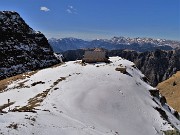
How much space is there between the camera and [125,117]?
190 ft

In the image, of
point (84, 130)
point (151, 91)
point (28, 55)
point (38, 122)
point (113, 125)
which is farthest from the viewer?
point (28, 55)

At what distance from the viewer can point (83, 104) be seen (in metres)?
57.3

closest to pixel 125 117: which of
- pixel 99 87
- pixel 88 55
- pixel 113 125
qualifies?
pixel 113 125

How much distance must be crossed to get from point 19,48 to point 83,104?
11574 cm

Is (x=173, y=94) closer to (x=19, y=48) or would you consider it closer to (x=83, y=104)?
(x=19, y=48)

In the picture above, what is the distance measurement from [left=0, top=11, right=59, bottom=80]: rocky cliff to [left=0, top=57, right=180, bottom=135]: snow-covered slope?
66744mm

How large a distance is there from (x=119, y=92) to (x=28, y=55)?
343 ft

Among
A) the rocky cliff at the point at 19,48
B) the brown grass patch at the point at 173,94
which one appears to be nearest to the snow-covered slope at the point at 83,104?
the rocky cliff at the point at 19,48

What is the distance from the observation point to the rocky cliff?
15062 centimetres

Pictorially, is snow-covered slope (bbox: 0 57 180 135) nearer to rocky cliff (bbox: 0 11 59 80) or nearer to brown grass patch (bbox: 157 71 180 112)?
rocky cliff (bbox: 0 11 59 80)

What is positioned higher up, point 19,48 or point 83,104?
point 19,48

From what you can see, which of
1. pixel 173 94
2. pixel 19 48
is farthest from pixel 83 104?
pixel 173 94

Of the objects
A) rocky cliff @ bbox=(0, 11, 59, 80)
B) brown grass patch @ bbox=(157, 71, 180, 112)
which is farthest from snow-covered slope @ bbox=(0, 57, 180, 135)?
brown grass patch @ bbox=(157, 71, 180, 112)

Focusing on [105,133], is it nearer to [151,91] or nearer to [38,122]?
[38,122]
